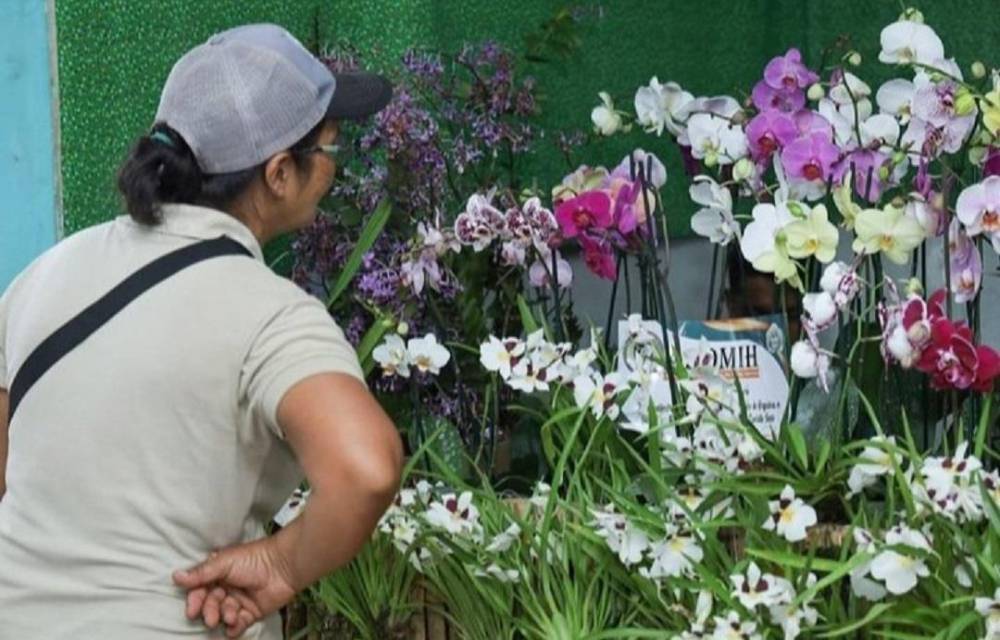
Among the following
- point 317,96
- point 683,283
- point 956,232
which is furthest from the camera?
point 683,283

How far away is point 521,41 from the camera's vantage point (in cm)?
423

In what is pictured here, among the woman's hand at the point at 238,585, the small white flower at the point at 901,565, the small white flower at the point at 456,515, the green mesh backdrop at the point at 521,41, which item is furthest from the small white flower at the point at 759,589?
the green mesh backdrop at the point at 521,41

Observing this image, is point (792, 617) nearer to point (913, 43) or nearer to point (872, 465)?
point (872, 465)

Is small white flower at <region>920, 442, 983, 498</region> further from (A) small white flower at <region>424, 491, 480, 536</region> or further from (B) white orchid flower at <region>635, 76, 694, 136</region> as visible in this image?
(B) white orchid flower at <region>635, 76, 694, 136</region>

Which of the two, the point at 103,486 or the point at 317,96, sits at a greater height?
the point at 317,96

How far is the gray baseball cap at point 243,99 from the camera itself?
2.48 m

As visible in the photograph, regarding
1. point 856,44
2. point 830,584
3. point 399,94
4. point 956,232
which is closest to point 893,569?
point 830,584

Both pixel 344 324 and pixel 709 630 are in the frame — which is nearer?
pixel 709 630

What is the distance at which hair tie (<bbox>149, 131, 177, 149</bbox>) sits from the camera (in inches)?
99.1

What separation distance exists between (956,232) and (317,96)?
1.00m

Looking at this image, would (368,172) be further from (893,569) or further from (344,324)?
(893,569)

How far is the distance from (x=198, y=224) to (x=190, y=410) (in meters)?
0.24

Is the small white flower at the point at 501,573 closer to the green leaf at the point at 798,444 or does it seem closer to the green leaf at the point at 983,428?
the green leaf at the point at 798,444

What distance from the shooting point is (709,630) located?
9.46 feet
